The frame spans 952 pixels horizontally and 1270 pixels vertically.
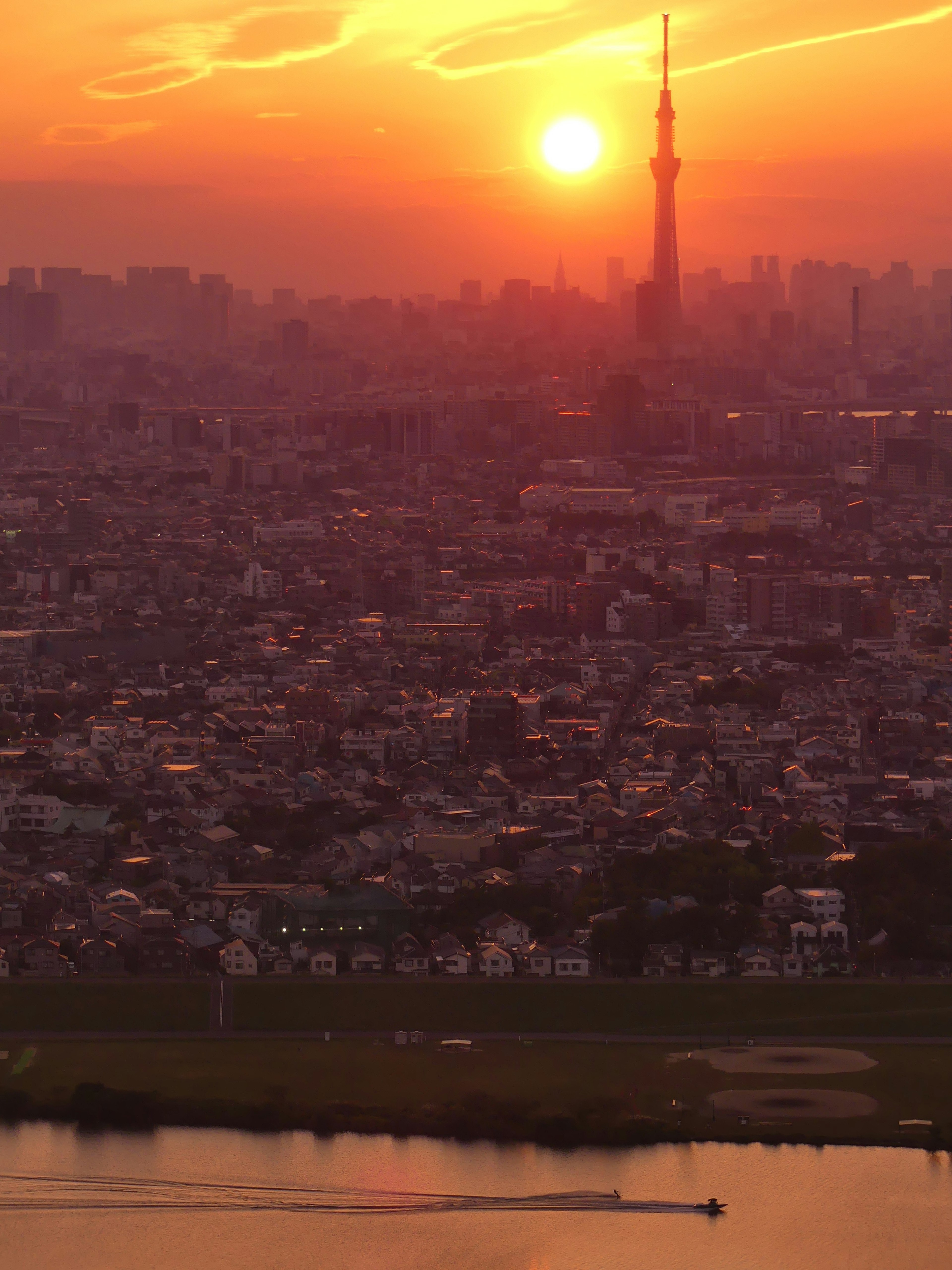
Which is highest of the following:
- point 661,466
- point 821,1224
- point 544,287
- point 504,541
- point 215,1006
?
point 544,287

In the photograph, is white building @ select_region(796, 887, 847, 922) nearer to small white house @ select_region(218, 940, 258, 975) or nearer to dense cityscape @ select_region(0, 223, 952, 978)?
dense cityscape @ select_region(0, 223, 952, 978)

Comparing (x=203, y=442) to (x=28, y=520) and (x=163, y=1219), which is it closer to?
(x=28, y=520)

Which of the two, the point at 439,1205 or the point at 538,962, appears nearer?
the point at 439,1205

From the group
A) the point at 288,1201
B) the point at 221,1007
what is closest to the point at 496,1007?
the point at 221,1007

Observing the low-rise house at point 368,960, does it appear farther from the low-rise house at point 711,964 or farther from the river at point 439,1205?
the river at point 439,1205

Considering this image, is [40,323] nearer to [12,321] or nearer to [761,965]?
[12,321]

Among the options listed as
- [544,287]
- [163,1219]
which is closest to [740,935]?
[163,1219]

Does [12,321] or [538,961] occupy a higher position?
[12,321]
